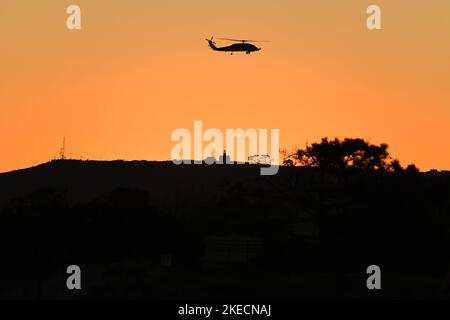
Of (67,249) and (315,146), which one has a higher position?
(315,146)

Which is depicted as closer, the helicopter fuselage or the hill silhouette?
the hill silhouette

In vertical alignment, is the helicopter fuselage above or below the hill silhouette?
above

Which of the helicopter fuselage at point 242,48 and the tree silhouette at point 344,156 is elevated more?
the helicopter fuselage at point 242,48

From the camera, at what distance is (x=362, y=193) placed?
10975 centimetres

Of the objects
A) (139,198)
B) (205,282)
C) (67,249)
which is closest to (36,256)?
(67,249)

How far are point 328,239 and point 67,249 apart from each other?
2038 cm

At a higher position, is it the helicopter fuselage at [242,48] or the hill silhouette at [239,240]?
the helicopter fuselage at [242,48]

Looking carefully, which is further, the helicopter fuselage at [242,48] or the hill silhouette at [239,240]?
the helicopter fuselage at [242,48]

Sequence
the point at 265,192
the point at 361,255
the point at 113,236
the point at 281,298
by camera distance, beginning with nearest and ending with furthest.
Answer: the point at 281,298 → the point at 361,255 → the point at 113,236 → the point at 265,192

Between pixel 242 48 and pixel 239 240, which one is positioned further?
pixel 242 48

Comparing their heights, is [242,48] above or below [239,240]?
above

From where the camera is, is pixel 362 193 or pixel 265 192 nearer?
pixel 362 193
